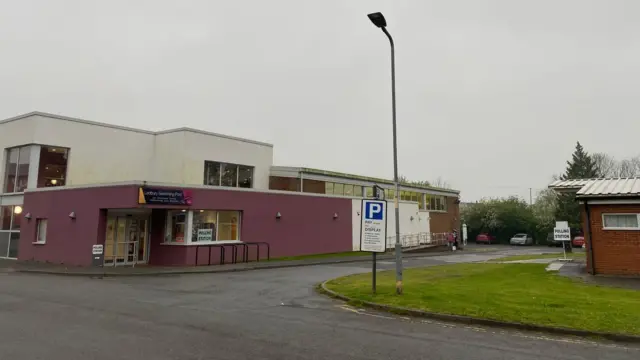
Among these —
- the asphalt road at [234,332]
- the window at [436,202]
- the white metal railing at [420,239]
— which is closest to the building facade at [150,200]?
the white metal railing at [420,239]

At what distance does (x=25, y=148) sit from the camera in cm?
2727

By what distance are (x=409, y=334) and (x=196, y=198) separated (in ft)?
54.7

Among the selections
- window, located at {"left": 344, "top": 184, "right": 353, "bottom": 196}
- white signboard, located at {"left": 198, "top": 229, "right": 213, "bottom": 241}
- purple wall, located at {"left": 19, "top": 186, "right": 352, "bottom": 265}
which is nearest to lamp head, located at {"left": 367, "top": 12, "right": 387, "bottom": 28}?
purple wall, located at {"left": 19, "top": 186, "right": 352, "bottom": 265}

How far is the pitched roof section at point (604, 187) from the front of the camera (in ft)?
53.6

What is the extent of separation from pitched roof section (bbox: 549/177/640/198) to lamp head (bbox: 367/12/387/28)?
10424mm

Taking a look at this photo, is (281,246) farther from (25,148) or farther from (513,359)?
(513,359)

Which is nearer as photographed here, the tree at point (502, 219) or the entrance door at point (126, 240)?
the entrance door at point (126, 240)

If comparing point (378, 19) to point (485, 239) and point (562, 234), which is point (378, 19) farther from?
point (485, 239)

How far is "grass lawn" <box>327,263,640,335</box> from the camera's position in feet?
28.6

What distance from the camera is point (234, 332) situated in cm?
785

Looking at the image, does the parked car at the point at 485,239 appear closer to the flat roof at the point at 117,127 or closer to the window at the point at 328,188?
the window at the point at 328,188

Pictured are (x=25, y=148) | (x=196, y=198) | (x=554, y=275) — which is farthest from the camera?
(x=25, y=148)

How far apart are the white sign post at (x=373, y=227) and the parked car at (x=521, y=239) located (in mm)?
48047

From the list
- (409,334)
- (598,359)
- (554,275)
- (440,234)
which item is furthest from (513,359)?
(440,234)
